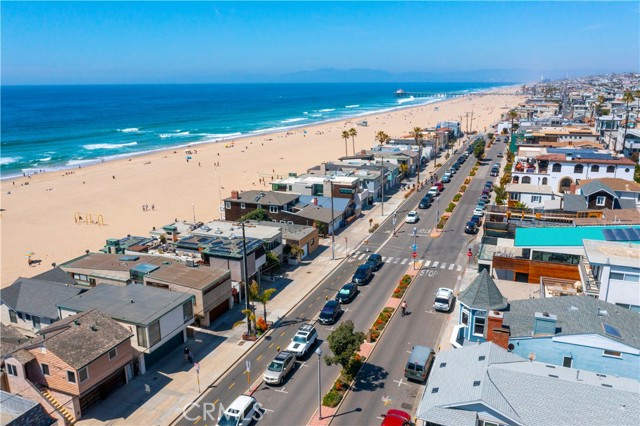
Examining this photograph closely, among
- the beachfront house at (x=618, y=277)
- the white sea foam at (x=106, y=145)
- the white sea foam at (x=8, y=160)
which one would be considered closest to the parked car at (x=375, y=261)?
the beachfront house at (x=618, y=277)

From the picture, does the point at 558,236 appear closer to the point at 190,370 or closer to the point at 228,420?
the point at 228,420

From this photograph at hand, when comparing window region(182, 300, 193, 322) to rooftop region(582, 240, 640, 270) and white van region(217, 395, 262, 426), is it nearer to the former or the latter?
white van region(217, 395, 262, 426)

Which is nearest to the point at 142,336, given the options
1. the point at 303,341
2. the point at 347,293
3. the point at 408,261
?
the point at 303,341

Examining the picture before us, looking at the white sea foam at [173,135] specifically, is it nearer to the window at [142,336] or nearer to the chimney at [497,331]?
the window at [142,336]

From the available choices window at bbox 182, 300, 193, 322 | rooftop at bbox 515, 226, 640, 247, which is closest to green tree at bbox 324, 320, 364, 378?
window at bbox 182, 300, 193, 322

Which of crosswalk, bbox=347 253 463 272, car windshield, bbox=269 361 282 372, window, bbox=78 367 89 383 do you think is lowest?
crosswalk, bbox=347 253 463 272

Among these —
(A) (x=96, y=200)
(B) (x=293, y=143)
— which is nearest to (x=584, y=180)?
(A) (x=96, y=200)

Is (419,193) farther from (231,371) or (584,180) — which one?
(231,371)
